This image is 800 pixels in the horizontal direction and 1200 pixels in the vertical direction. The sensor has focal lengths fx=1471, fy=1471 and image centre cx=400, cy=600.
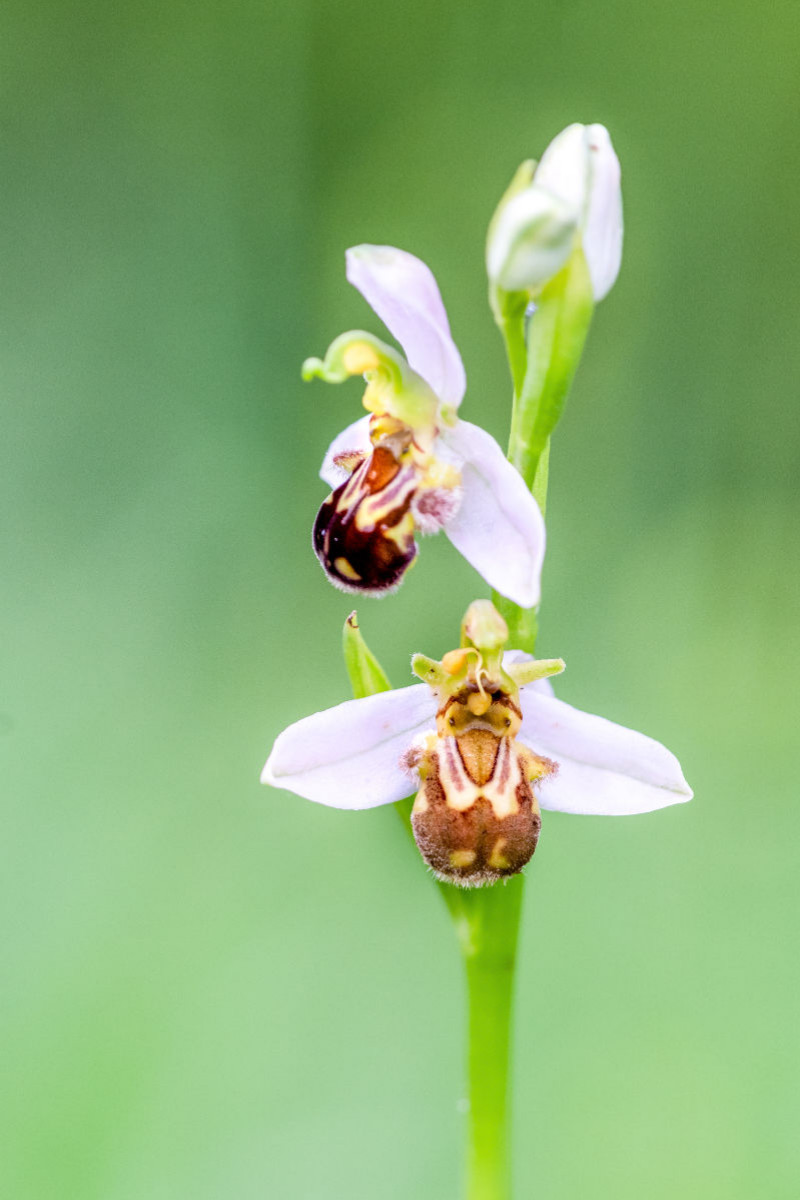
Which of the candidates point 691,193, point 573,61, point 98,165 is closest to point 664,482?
point 691,193

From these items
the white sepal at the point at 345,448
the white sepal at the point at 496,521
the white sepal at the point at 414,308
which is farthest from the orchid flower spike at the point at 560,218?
the white sepal at the point at 345,448

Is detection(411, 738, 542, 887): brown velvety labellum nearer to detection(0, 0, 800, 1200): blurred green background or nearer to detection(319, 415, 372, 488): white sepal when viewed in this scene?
detection(319, 415, 372, 488): white sepal

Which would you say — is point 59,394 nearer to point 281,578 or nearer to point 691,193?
point 281,578

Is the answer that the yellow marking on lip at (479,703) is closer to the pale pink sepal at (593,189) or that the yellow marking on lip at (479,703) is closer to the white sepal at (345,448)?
the white sepal at (345,448)

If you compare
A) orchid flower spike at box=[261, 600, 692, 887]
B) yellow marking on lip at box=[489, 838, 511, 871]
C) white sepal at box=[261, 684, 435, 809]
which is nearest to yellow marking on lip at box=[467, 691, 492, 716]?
orchid flower spike at box=[261, 600, 692, 887]

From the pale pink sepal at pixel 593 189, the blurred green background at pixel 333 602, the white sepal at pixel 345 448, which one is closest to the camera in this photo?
the pale pink sepal at pixel 593 189

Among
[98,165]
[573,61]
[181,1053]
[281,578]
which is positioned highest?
[573,61]

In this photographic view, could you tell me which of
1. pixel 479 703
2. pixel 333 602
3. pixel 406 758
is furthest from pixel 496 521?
pixel 333 602

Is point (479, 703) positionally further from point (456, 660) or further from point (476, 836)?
point (476, 836)
